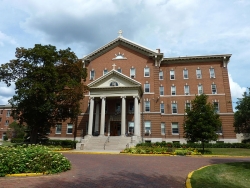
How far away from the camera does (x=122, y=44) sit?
38.6 metres

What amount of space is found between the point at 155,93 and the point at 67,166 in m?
26.6

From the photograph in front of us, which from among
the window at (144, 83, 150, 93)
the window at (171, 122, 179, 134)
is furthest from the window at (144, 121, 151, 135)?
the window at (144, 83, 150, 93)

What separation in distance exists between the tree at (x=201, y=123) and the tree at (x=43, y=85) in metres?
14.9

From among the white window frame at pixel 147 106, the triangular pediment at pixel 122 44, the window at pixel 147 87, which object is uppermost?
the triangular pediment at pixel 122 44

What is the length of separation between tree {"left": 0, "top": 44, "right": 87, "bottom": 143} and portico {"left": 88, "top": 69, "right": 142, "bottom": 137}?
13.5 ft

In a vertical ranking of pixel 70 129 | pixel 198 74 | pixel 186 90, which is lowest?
pixel 70 129

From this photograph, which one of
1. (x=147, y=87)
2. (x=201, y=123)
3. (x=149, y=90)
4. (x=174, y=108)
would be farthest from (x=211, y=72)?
(x=201, y=123)

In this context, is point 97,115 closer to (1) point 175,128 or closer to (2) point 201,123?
(1) point 175,128

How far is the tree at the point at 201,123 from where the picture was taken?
21.2 meters

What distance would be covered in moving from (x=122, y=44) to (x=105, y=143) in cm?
2003

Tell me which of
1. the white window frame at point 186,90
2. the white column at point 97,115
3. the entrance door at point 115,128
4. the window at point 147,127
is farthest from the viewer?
the white window frame at point 186,90

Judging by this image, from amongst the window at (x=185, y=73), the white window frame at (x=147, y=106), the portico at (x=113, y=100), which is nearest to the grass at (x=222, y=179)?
the portico at (x=113, y=100)

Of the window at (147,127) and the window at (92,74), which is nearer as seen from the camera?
the window at (147,127)

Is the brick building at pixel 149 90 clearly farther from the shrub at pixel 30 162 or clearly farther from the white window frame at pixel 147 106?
the shrub at pixel 30 162
